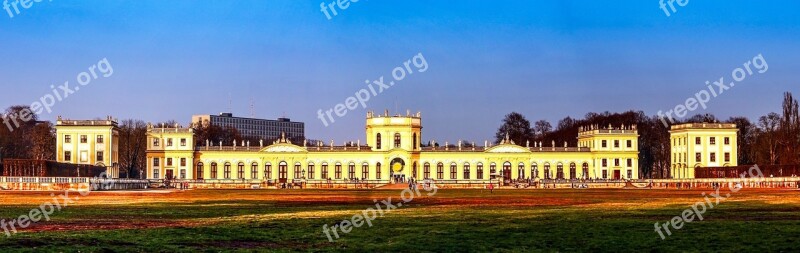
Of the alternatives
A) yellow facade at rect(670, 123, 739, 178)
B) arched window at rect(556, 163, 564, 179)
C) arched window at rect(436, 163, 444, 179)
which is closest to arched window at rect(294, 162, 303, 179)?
arched window at rect(436, 163, 444, 179)

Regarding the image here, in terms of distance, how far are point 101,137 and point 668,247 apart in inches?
4044

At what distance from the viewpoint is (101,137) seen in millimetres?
116562

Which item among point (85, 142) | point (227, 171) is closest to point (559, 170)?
point (227, 171)

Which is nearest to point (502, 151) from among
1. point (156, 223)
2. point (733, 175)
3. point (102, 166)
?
point (733, 175)

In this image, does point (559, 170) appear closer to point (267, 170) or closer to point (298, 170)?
point (298, 170)

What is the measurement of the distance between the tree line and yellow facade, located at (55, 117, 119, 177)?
57998 millimetres

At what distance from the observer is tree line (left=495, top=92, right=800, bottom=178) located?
3969 inches

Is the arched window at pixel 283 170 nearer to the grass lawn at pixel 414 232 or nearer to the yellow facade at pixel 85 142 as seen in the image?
the yellow facade at pixel 85 142

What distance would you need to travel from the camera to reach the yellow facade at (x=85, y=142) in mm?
116438

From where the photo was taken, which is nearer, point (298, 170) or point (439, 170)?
point (298, 170)

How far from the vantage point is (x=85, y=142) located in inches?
4599

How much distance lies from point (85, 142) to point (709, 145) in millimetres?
69798

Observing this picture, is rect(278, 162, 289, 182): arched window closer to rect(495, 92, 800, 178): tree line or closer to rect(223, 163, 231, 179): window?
rect(223, 163, 231, 179): window

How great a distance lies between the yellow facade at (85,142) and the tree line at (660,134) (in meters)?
58.0
